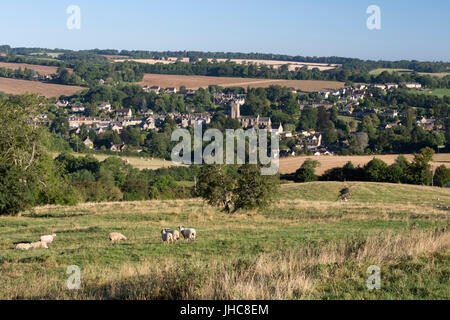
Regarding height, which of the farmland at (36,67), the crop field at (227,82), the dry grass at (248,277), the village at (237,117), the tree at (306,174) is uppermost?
the farmland at (36,67)

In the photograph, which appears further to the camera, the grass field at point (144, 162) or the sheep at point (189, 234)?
the grass field at point (144, 162)

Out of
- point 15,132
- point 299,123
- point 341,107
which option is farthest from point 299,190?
point 341,107

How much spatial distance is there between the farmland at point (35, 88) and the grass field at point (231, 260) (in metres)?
124

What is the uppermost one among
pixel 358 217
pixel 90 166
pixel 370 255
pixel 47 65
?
pixel 47 65

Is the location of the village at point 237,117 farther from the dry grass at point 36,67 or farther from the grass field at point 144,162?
the dry grass at point 36,67

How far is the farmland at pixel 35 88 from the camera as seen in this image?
133700 mm

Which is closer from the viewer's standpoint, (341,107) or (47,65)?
(341,107)

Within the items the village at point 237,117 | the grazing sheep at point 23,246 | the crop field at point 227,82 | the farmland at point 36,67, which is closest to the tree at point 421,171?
the village at point 237,117

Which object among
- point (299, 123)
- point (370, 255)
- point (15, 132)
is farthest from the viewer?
point (299, 123)

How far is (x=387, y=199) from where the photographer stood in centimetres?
4278

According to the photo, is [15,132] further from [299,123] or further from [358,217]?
[299,123]

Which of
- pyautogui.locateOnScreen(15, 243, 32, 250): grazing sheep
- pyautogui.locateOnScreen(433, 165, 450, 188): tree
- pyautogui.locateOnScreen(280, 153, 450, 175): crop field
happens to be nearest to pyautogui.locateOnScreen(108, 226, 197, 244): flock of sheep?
pyautogui.locateOnScreen(15, 243, 32, 250): grazing sheep

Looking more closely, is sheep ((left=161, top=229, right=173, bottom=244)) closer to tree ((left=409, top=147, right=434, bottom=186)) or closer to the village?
tree ((left=409, top=147, right=434, bottom=186))
